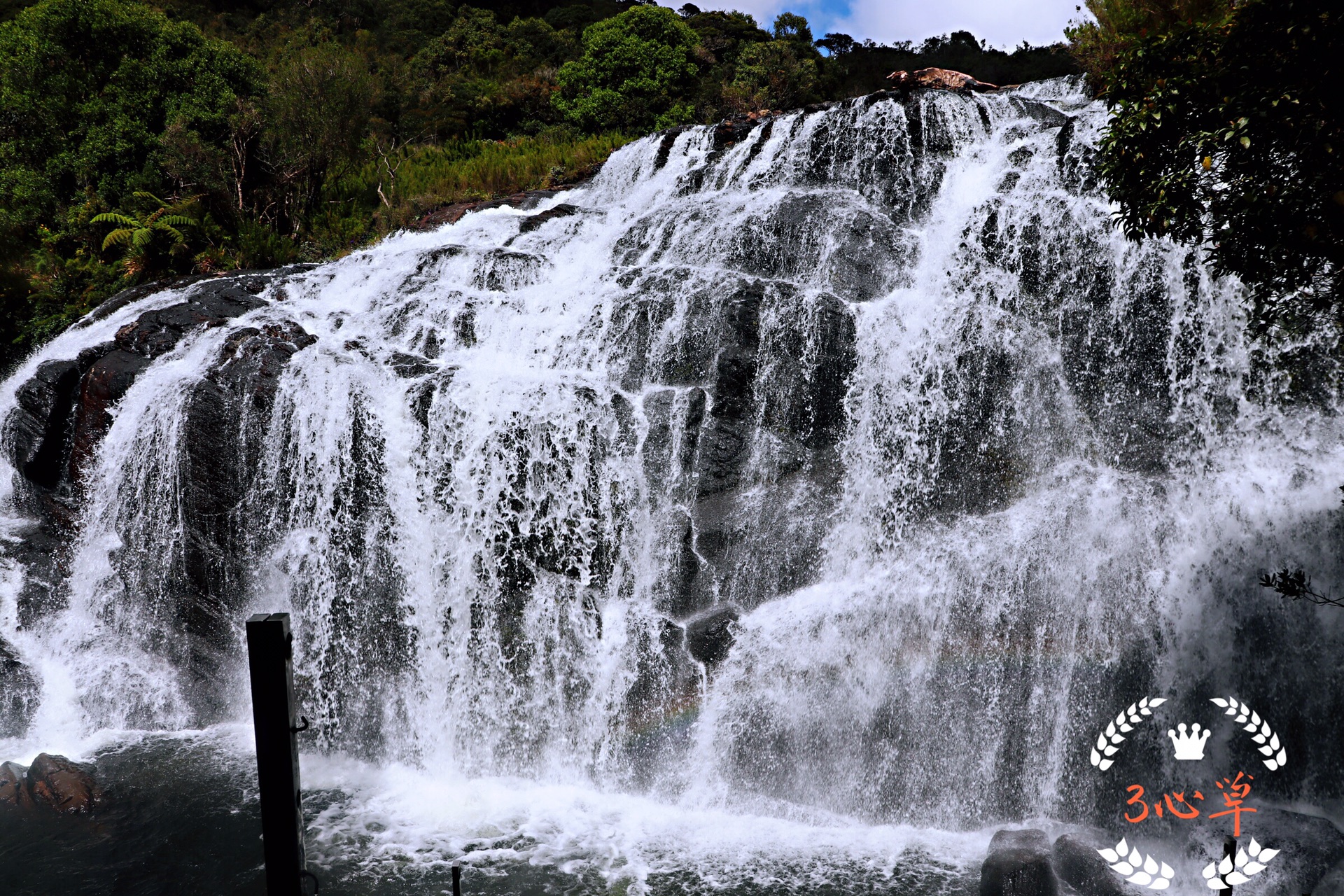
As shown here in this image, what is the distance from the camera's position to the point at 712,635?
334 inches

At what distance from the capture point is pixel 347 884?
22.0 feet

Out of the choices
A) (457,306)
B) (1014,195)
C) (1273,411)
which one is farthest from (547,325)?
(1273,411)

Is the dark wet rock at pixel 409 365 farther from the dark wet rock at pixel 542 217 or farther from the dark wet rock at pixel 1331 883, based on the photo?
the dark wet rock at pixel 1331 883

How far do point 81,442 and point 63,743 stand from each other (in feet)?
12.2

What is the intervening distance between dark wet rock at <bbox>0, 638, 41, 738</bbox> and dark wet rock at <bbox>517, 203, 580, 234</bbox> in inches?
360

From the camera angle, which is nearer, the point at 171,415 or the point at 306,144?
the point at 171,415

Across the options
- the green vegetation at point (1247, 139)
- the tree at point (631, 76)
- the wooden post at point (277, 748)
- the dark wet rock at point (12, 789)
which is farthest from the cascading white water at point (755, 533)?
the tree at point (631, 76)

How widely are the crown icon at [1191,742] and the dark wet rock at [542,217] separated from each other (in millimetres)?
11417

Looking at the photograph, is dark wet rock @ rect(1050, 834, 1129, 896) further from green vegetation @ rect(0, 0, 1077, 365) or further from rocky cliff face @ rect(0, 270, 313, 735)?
green vegetation @ rect(0, 0, 1077, 365)

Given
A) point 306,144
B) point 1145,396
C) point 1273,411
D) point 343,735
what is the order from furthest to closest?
point 306,144
point 343,735
point 1145,396
point 1273,411

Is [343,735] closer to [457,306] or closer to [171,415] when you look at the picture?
[171,415]

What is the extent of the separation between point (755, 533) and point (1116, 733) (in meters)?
3.74

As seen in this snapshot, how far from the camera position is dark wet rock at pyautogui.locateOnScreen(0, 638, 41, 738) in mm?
9398

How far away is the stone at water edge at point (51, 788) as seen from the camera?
781 centimetres
